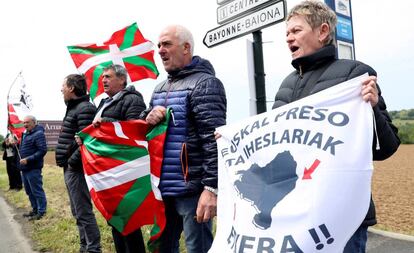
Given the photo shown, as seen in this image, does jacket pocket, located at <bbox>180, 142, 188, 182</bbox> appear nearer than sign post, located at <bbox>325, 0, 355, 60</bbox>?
Yes

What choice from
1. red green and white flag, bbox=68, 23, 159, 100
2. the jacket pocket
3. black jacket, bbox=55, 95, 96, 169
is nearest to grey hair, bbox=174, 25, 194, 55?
the jacket pocket

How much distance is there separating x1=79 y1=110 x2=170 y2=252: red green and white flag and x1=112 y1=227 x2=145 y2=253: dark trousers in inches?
10.7

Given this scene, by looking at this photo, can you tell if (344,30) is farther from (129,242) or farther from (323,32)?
(129,242)

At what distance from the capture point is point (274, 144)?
1.93 meters

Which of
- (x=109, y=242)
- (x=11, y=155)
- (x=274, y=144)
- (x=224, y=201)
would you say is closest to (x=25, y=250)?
(x=109, y=242)

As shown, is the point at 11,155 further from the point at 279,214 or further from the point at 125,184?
the point at 279,214

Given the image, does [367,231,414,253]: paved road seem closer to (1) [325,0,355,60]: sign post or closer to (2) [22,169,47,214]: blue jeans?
(1) [325,0,355,60]: sign post

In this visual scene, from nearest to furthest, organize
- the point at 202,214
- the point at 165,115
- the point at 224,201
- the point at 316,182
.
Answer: the point at 316,182, the point at 224,201, the point at 202,214, the point at 165,115

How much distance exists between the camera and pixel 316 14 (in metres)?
2.02

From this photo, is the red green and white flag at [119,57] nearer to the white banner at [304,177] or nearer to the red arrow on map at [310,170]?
the white banner at [304,177]

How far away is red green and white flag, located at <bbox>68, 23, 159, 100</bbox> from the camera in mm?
5371

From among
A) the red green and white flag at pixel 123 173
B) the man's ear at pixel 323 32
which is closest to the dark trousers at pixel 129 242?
the red green and white flag at pixel 123 173

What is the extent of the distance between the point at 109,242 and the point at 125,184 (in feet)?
7.33

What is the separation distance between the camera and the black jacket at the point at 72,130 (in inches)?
171
